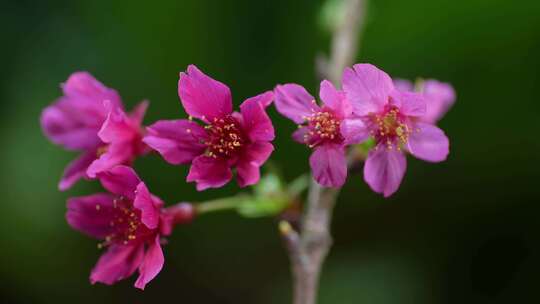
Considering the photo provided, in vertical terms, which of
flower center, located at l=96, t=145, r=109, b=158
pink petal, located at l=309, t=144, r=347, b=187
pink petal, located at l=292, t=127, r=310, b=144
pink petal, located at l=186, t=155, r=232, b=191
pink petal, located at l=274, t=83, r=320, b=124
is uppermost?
pink petal, located at l=274, t=83, r=320, b=124

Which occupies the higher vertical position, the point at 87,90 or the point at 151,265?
the point at 87,90

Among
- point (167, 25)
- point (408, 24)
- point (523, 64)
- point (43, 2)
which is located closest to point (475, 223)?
point (523, 64)

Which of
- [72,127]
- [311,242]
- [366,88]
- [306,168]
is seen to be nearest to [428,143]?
[366,88]

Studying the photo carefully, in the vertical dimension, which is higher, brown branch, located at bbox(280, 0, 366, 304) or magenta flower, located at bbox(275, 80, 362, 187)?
magenta flower, located at bbox(275, 80, 362, 187)

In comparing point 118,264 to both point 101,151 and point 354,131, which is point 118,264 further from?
point 354,131

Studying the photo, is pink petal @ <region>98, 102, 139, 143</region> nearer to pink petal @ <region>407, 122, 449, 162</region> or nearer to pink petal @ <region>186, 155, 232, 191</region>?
pink petal @ <region>186, 155, 232, 191</region>

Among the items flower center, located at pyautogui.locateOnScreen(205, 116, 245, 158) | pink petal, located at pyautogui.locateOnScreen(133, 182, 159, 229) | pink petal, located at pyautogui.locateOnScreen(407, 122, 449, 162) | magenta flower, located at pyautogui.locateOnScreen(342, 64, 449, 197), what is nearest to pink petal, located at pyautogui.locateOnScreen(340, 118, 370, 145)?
magenta flower, located at pyautogui.locateOnScreen(342, 64, 449, 197)

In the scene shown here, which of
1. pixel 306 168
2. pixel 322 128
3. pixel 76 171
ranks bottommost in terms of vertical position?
pixel 306 168
